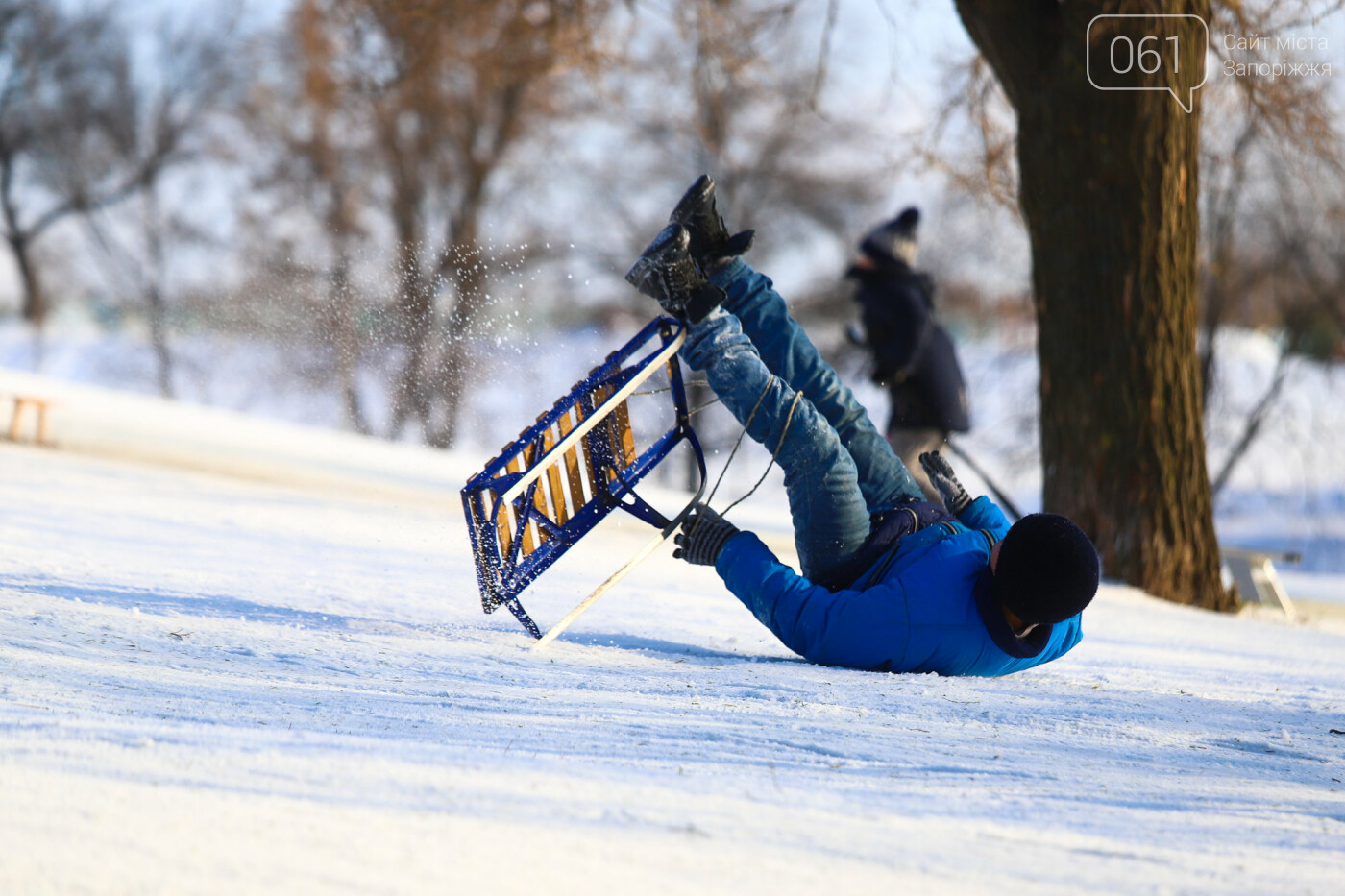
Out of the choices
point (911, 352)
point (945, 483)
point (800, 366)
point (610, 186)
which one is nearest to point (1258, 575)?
point (911, 352)

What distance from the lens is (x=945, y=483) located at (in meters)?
3.74

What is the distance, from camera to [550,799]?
6.35 feet

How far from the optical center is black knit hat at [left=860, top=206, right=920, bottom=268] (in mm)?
6602

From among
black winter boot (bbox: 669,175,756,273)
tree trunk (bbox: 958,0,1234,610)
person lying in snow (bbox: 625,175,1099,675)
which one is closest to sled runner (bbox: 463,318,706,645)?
person lying in snow (bbox: 625,175,1099,675)

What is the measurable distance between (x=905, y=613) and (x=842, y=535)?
357 mm

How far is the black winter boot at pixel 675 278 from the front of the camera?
330cm

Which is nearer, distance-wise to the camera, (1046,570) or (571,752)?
(571,752)

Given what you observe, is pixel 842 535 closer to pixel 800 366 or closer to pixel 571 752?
pixel 800 366

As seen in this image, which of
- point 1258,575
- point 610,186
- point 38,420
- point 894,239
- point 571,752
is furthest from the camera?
point 610,186

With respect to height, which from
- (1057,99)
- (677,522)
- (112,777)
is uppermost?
(1057,99)

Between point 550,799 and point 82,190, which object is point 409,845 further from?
point 82,190

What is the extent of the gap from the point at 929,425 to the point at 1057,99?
2.03 m

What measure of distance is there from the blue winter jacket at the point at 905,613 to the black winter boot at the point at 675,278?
661 millimetres

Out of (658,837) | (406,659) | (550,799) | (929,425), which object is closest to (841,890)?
(658,837)
